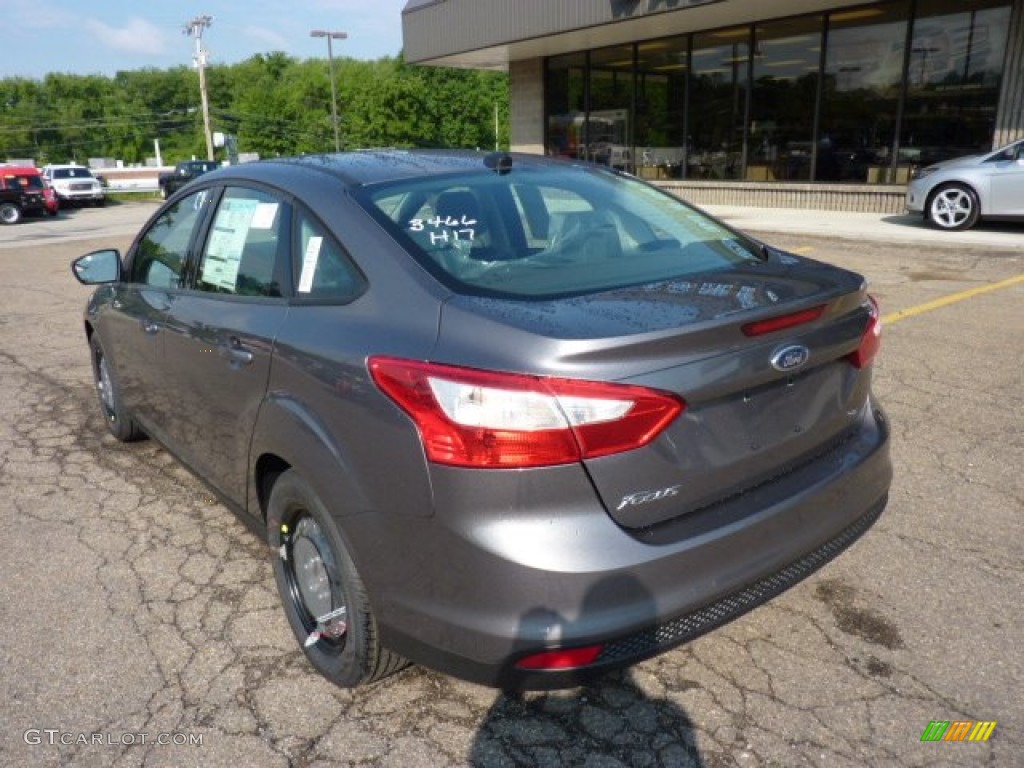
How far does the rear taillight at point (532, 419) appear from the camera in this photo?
6.12 feet

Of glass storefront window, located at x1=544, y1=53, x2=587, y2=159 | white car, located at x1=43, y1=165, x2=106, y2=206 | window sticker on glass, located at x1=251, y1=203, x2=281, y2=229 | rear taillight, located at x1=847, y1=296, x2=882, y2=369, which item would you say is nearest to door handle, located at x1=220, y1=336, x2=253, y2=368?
window sticker on glass, located at x1=251, y1=203, x2=281, y2=229

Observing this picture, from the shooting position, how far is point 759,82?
647 inches

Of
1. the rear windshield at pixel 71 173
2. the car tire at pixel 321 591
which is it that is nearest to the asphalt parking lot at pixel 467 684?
the car tire at pixel 321 591

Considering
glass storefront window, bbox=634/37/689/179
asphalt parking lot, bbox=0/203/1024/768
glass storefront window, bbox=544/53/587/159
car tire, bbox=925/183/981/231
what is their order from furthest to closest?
glass storefront window, bbox=544/53/587/159 → glass storefront window, bbox=634/37/689/179 → car tire, bbox=925/183/981/231 → asphalt parking lot, bbox=0/203/1024/768

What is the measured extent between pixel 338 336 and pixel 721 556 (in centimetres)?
119

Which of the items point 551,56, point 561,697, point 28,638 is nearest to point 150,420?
point 28,638

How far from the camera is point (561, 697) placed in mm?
2465

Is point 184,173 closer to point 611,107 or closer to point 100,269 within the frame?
point 611,107

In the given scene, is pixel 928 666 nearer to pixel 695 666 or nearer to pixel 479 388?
pixel 695 666

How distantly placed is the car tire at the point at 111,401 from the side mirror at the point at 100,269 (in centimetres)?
54

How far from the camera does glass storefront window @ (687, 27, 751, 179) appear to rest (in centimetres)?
1672

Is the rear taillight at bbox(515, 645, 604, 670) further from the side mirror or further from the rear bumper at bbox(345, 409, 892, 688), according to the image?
the side mirror

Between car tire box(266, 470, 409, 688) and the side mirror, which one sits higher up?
the side mirror

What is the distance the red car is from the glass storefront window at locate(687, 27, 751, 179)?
19.6 meters
